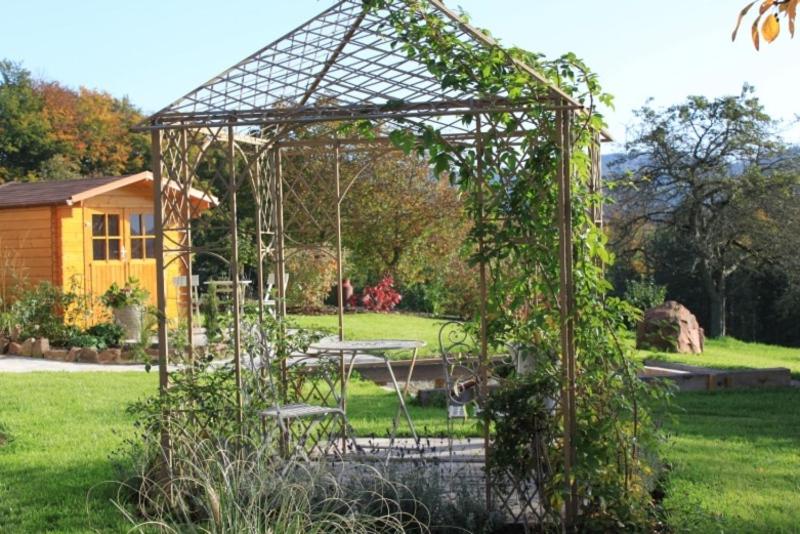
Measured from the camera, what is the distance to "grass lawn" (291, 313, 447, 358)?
49.4ft

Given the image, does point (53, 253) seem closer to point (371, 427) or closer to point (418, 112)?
point (371, 427)

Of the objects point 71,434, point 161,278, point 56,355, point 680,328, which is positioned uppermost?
point 161,278

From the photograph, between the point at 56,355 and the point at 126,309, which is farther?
the point at 126,309

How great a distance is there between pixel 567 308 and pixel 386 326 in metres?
13.0

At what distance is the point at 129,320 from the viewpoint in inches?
581

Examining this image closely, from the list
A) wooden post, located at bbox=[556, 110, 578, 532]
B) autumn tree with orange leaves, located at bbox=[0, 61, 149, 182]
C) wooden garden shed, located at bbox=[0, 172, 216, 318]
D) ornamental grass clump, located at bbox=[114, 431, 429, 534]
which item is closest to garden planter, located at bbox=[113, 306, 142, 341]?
wooden garden shed, located at bbox=[0, 172, 216, 318]

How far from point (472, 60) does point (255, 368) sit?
8.11 ft

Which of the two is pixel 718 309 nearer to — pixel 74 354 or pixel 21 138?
pixel 74 354

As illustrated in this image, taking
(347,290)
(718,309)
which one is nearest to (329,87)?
(347,290)

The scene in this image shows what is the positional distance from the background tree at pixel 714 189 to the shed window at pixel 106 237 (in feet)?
35.4

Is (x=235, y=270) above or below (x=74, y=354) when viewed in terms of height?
above

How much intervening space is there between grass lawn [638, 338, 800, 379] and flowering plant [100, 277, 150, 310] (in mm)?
7446

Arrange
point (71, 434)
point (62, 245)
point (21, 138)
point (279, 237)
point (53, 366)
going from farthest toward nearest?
point (21, 138)
point (62, 245)
point (53, 366)
point (71, 434)
point (279, 237)

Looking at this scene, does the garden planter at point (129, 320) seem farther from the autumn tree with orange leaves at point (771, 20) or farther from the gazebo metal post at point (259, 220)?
the autumn tree with orange leaves at point (771, 20)
